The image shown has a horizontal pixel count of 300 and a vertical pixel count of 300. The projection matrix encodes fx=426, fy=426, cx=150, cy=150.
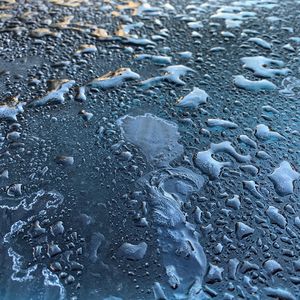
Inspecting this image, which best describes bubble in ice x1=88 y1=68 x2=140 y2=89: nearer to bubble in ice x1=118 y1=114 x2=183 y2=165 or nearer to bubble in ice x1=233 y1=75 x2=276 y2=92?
bubble in ice x1=118 y1=114 x2=183 y2=165

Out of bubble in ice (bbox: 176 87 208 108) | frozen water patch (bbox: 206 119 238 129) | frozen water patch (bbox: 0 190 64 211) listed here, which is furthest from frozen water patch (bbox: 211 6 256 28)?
frozen water patch (bbox: 0 190 64 211)

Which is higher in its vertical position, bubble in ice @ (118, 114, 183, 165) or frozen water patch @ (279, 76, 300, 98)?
frozen water patch @ (279, 76, 300, 98)

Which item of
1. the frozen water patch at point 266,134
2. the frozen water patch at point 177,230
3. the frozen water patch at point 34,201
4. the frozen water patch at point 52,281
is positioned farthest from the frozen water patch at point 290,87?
the frozen water patch at point 52,281

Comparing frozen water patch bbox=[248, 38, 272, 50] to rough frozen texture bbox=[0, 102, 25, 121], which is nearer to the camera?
rough frozen texture bbox=[0, 102, 25, 121]

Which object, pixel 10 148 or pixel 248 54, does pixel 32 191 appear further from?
pixel 248 54

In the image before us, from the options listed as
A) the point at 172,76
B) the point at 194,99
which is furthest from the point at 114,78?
the point at 194,99

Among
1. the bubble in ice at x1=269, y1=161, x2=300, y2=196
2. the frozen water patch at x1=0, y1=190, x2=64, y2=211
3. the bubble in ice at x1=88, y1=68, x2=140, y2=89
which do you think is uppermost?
the bubble in ice at x1=88, y1=68, x2=140, y2=89

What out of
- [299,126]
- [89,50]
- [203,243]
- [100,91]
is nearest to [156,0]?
[89,50]
